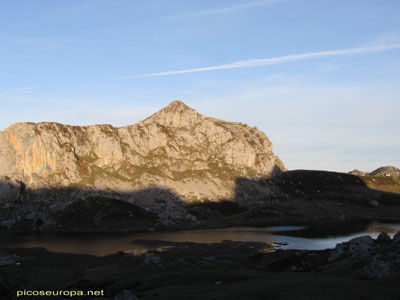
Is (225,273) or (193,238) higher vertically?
(225,273)

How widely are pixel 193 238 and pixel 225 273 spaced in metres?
92.1

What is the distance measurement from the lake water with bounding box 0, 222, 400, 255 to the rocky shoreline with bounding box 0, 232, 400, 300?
11229 millimetres

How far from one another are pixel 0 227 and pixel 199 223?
90.6 m

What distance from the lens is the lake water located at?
13212 cm

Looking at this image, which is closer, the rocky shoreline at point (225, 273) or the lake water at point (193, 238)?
the rocky shoreline at point (225, 273)

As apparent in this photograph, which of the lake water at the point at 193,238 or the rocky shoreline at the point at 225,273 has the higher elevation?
the rocky shoreline at the point at 225,273

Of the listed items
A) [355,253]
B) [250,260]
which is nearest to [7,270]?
[250,260]

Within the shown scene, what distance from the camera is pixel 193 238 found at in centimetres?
15500

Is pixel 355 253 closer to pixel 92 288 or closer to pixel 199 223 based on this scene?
pixel 92 288

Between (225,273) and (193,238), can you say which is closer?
(225,273)

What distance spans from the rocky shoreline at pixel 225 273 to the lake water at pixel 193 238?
11229 mm

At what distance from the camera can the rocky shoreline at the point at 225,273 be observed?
140ft

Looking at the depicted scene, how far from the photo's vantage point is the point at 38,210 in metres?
195

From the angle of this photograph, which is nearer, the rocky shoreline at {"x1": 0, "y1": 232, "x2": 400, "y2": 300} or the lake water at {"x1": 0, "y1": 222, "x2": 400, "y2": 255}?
the rocky shoreline at {"x1": 0, "y1": 232, "x2": 400, "y2": 300}
